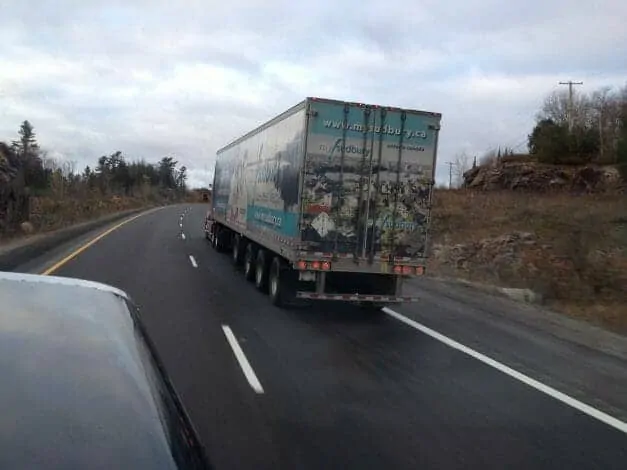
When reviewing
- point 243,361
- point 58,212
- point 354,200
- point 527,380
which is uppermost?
point 354,200

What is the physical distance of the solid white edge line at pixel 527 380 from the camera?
22.6 feet

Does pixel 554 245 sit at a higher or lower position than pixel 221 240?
higher

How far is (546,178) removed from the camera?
50.5 metres

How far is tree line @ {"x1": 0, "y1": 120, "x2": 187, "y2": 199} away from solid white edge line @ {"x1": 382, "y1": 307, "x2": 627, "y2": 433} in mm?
20196

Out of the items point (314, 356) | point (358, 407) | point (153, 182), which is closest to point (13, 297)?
point (358, 407)

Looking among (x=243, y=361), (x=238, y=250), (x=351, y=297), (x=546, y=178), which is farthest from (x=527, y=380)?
(x=546, y=178)

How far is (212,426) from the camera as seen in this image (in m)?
6.11

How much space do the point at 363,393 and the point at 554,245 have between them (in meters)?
19.3

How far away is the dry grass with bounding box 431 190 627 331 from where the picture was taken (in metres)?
18.2

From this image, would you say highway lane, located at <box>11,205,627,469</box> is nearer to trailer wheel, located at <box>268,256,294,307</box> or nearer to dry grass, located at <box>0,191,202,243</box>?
trailer wheel, located at <box>268,256,294,307</box>

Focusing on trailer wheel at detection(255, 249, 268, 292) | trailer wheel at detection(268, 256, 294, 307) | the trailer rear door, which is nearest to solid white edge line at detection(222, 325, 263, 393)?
trailer wheel at detection(268, 256, 294, 307)

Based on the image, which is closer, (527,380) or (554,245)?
(527,380)

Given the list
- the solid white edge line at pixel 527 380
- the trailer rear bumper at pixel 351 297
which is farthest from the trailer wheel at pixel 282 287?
the solid white edge line at pixel 527 380

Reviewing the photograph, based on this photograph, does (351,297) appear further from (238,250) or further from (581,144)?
(581,144)
